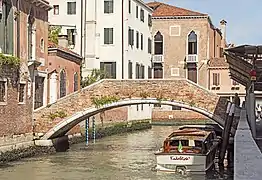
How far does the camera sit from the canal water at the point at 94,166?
13.5 m

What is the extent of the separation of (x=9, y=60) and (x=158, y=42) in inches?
896

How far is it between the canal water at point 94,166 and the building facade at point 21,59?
1.22 m

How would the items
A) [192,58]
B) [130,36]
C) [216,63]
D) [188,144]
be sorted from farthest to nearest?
[216,63]
[192,58]
[130,36]
[188,144]

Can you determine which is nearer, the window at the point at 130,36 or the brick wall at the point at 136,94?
the brick wall at the point at 136,94

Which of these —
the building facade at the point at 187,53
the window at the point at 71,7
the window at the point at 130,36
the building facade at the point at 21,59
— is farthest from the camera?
the building facade at the point at 187,53

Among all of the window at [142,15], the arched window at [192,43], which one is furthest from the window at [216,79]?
the window at [142,15]

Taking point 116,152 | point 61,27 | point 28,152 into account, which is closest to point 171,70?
point 61,27

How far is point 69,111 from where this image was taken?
1783 cm

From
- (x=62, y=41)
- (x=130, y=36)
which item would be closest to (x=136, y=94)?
(x=62, y=41)

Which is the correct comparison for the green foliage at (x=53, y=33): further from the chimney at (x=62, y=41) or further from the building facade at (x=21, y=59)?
the building facade at (x=21, y=59)

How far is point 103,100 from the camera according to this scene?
701 inches

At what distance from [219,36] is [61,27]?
1773cm

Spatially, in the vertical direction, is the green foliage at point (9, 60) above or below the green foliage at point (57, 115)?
above

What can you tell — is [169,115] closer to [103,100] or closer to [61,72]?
[61,72]
